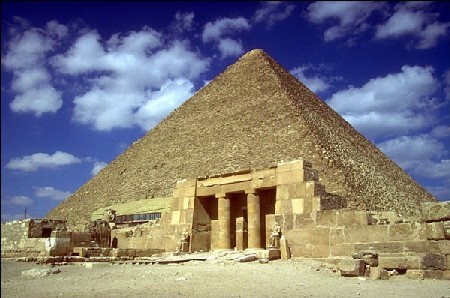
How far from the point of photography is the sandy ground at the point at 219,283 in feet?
23.3

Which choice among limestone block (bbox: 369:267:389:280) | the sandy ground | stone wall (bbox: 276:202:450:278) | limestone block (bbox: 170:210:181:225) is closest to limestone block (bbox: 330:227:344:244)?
stone wall (bbox: 276:202:450:278)

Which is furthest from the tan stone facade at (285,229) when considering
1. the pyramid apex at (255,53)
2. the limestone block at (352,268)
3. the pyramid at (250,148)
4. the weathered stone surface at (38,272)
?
the pyramid apex at (255,53)

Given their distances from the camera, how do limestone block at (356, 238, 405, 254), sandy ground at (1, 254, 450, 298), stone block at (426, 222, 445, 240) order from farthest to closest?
limestone block at (356, 238, 405, 254) < stone block at (426, 222, 445, 240) < sandy ground at (1, 254, 450, 298)

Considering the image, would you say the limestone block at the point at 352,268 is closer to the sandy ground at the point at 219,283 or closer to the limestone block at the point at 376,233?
the sandy ground at the point at 219,283

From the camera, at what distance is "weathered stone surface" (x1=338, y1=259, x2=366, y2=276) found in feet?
28.5

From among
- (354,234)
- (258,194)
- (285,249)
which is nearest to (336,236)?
(354,234)

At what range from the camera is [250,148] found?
47.5 m

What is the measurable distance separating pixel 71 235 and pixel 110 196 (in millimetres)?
44011

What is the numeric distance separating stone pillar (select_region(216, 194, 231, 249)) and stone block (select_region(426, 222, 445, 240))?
6.44 meters

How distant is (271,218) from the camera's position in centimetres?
1379

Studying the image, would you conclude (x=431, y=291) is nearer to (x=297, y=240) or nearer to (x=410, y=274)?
(x=410, y=274)

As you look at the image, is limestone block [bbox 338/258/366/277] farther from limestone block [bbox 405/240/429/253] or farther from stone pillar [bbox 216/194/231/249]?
stone pillar [bbox 216/194/231/249]

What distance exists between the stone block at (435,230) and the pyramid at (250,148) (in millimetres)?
26142

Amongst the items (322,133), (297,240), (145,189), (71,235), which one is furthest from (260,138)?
(297,240)
